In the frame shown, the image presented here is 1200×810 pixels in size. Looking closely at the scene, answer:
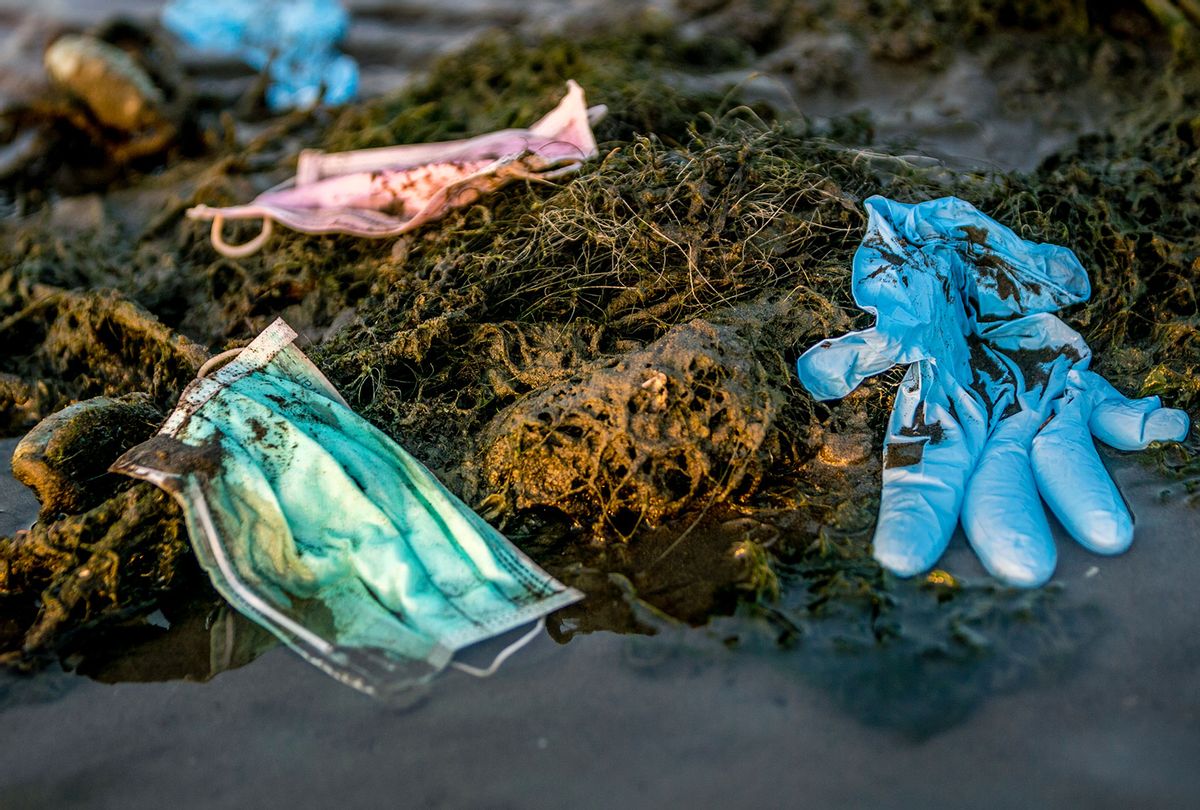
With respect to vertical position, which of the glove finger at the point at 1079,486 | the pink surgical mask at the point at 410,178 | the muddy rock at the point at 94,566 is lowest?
the glove finger at the point at 1079,486

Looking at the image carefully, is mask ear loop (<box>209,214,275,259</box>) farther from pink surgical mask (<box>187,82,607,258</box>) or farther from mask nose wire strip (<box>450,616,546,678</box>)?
mask nose wire strip (<box>450,616,546,678</box>)

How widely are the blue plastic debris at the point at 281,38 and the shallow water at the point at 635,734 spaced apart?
445 cm

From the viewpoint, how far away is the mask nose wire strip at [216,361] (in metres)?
3.15

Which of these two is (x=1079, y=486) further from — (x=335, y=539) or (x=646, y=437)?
(x=335, y=539)

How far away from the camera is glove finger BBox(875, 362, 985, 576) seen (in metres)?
2.73

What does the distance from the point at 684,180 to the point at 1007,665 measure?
6.38 feet

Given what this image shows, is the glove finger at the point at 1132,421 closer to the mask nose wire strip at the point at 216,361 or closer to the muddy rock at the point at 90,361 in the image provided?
the mask nose wire strip at the point at 216,361

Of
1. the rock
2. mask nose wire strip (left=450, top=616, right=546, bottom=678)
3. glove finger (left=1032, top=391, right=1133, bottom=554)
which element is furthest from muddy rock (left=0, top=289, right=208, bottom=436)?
glove finger (left=1032, top=391, right=1133, bottom=554)

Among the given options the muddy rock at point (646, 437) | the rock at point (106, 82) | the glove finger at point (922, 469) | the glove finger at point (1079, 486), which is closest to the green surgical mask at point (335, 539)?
the muddy rock at point (646, 437)

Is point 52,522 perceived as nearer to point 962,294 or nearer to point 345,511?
point 345,511

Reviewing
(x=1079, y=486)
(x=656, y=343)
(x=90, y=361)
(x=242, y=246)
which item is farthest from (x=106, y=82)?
(x=1079, y=486)

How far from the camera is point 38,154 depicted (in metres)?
5.45

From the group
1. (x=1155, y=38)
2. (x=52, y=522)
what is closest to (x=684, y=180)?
(x=52, y=522)

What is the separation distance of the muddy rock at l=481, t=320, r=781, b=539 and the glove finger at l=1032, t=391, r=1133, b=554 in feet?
2.81
